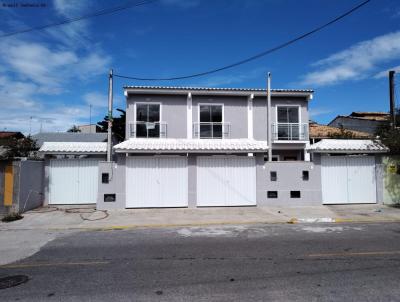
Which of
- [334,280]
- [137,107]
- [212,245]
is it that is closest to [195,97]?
[137,107]

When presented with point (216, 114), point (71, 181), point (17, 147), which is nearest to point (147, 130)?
point (216, 114)

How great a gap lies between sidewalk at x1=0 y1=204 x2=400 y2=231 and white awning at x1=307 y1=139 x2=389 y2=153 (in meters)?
2.57

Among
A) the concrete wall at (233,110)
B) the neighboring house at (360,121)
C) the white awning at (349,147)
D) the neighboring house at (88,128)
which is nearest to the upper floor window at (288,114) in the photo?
the concrete wall at (233,110)

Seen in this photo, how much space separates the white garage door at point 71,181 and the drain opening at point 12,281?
9332mm

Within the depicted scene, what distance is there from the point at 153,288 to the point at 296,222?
288 inches

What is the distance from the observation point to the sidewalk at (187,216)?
10.5 m

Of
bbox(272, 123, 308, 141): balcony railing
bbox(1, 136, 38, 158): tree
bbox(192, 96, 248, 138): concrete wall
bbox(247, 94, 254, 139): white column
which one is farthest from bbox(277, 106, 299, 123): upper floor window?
bbox(1, 136, 38, 158): tree

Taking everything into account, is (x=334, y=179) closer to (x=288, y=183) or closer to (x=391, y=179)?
(x=288, y=183)

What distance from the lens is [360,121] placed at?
32469 millimetres

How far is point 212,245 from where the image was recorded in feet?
24.7

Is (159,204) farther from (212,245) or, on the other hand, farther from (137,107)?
(137,107)

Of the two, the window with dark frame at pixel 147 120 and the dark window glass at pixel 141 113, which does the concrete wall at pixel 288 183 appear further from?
the dark window glass at pixel 141 113

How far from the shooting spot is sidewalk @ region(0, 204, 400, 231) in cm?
1051

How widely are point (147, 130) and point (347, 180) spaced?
1222 centimetres
